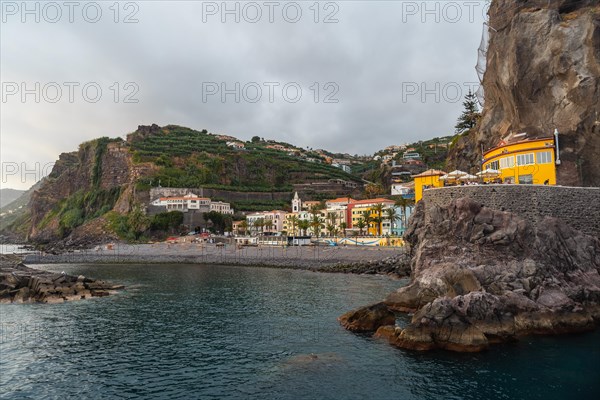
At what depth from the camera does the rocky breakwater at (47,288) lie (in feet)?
112

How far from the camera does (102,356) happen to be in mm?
19797

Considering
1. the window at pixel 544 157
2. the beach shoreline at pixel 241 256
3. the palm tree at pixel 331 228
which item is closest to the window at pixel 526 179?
the window at pixel 544 157

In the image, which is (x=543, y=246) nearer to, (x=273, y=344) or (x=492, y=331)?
(x=492, y=331)

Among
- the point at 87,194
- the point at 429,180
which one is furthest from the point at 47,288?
the point at 87,194

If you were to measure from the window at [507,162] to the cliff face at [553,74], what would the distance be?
3.73 m

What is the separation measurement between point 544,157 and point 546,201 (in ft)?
27.7

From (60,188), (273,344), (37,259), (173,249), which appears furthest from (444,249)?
(60,188)

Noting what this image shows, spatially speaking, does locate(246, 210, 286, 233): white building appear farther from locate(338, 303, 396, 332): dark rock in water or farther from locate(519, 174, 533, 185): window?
locate(338, 303, 396, 332): dark rock in water

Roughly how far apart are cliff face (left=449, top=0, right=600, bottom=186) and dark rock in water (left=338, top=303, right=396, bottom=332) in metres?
22.4

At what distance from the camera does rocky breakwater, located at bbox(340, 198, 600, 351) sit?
66.0 feet

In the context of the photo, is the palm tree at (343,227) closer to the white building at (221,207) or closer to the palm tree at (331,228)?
the palm tree at (331,228)

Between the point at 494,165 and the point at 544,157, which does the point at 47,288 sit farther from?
the point at 544,157

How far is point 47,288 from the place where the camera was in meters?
35.4

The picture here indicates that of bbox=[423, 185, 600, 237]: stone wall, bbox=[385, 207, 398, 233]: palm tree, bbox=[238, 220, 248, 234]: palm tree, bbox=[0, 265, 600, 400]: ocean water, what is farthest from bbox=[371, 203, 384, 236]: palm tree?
bbox=[0, 265, 600, 400]: ocean water
